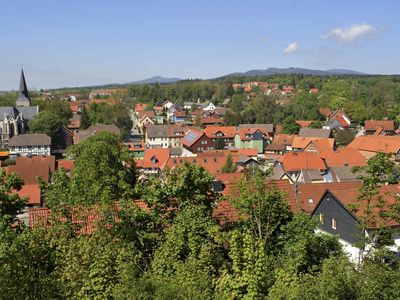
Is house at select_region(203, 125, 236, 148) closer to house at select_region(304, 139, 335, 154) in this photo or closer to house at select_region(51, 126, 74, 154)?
house at select_region(304, 139, 335, 154)

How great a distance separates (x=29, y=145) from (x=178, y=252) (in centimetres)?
6422

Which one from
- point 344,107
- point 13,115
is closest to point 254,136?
point 344,107

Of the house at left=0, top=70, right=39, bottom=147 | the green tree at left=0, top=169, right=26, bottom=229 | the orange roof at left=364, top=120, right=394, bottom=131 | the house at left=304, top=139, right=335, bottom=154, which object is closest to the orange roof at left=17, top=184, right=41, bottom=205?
the green tree at left=0, top=169, right=26, bottom=229

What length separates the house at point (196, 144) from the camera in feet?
224

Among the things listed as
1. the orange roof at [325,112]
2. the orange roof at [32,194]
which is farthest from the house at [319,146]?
the orange roof at [325,112]

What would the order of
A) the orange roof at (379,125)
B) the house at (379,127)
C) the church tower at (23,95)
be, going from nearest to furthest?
the house at (379,127) → the orange roof at (379,125) → the church tower at (23,95)

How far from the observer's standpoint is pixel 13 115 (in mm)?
79250

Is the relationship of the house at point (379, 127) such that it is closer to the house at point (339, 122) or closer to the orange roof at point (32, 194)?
the house at point (339, 122)

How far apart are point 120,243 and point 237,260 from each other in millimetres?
3385

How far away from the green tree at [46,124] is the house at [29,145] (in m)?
3.48

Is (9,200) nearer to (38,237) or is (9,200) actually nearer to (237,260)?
(38,237)

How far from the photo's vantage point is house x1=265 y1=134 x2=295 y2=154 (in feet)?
221

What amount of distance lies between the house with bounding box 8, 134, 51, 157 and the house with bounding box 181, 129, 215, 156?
2156 cm

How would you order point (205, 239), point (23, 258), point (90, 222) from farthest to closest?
point (90, 222) → point (205, 239) → point (23, 258)
